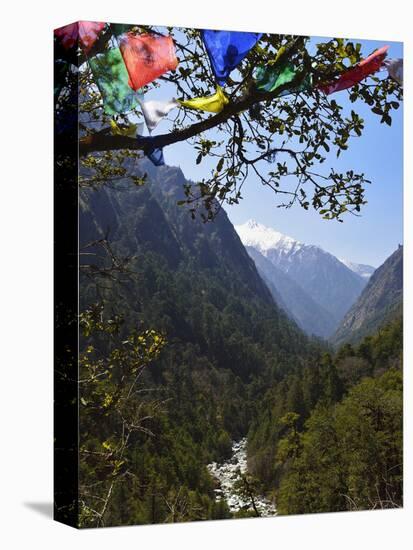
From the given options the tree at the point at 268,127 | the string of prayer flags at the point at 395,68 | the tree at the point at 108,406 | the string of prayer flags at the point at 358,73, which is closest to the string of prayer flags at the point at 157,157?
the tree at the point at 268,127

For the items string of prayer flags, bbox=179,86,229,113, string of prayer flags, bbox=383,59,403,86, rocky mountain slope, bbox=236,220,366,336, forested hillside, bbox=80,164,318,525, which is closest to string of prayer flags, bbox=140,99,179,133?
string of prayer flags, bbox=179,86,229,113

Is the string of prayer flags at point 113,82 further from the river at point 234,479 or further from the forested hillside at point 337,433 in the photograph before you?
the river at point 234,479

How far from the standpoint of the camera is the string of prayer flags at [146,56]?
7.42 metres

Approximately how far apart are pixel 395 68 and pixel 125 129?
2.28m

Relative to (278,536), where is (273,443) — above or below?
above

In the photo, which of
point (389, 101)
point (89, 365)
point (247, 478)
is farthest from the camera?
point (389, 101)

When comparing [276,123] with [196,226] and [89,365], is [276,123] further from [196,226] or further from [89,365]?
[89,365]

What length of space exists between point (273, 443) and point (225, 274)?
4.16 feet

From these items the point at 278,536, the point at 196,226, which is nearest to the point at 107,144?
the point at 196,226

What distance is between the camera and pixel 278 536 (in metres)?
7.62

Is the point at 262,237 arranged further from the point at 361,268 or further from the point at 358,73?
the point at 358,73

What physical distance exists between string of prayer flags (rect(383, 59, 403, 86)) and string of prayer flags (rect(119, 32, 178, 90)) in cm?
176

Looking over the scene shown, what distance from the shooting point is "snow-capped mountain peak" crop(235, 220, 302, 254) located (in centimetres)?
810

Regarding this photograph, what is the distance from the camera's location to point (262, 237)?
8219mm
